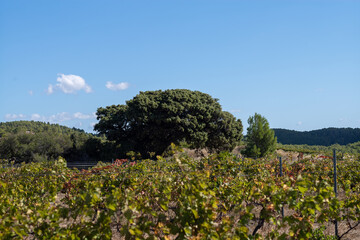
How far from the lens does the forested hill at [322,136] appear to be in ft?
147

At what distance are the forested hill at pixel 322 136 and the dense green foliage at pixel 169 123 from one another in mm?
27913

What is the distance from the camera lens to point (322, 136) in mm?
47500

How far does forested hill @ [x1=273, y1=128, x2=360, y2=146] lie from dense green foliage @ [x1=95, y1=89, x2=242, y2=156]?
27913 mm

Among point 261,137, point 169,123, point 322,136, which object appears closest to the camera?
point 169,123

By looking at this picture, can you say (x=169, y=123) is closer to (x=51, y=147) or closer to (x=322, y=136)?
(x=51, y=147)

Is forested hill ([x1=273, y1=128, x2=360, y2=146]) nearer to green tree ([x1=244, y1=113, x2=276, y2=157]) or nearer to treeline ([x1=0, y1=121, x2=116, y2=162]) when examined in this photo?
green tree ([x1=244, y1=113, x2=276, y2=157])

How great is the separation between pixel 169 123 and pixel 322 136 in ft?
111

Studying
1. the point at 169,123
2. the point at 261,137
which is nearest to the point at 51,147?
the point at 169,123

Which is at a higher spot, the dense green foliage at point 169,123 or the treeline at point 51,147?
the dense green foliage at point 169,123

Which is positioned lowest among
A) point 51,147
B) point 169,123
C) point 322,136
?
point 51,147

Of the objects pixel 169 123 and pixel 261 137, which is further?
pixel 261 137

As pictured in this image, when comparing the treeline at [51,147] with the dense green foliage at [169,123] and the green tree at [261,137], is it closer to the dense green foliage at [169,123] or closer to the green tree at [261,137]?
the dense green foliage at [169,123]

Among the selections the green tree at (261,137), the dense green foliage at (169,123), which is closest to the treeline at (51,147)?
the dense green foliage at (169,123)

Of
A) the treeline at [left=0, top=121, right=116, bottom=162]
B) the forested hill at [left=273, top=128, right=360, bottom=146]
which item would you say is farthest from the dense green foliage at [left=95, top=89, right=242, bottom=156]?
the forested hill at [left=273, top=128, right=360, bottom=146]
